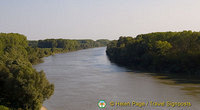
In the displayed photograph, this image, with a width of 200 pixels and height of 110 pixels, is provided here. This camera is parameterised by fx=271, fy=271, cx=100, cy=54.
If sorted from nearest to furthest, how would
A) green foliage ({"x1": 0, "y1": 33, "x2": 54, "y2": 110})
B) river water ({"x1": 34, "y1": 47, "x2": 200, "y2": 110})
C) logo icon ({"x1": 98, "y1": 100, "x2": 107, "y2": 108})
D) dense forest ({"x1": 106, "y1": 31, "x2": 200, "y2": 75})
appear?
green foliage ({"x1": 0, "y1": 33, "x2": 54, "y2": 110}), logo icon ({"x1": 98, "y1": 100, "x2": 107, "y2": 108}), river water ({"x1": 34, "y1": 47, "x2": 200, "y2": 110}), dense forest ({"x1": 106, "y1": 31, "x2": 200, "y2": 75})

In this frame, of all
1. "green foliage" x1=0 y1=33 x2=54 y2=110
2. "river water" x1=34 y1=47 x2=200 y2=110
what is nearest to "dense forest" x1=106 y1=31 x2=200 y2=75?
"river water" x1=34 y1=47 x2=200 y2=110

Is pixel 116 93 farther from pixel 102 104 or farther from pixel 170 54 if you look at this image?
pixel 170 54

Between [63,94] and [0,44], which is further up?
[0,44]

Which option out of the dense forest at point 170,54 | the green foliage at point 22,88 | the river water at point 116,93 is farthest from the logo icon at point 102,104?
the dense forest at point 170,54

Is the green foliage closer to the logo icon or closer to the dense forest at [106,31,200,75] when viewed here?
the logo icon

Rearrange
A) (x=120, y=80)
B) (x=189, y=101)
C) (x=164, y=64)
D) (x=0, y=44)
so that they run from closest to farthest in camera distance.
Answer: (x=189, y=101) → (x=120, y=80) → (x=164, y=64) → (x=0, y=44)

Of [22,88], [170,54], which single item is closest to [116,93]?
[22,88]

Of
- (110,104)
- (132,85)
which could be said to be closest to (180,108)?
(110,104)

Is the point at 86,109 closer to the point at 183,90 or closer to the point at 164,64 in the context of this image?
the point at 183,90

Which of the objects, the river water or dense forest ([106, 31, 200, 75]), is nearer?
the river water

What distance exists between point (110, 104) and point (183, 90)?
9.72 m

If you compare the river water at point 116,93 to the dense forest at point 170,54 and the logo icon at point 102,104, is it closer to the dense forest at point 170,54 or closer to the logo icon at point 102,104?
the logo icon at point 102,104

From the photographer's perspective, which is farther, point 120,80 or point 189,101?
point 120,80

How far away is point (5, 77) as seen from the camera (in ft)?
67.5
